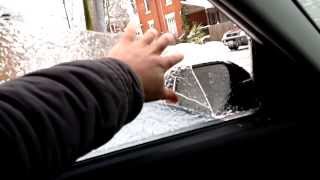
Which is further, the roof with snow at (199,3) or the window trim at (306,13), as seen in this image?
the roof with snow at (199,3)

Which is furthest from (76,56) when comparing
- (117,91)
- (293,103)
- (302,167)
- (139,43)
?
(302,167)

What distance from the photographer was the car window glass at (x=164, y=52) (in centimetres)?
166

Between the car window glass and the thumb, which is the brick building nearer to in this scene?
the car window glass

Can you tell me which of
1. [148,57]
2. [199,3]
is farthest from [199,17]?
[148,57]

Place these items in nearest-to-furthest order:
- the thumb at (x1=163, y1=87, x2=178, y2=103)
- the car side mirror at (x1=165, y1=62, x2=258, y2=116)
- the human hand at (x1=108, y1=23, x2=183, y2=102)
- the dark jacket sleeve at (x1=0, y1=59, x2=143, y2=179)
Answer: the dark jacket sleeve at (x1=0, y1=59, x2=143, y2=179) < the human hand at (x1=108, y1=23, x2=183, y2=102) < the thumb at (x1=163, y1=87, x2=178, y2=103) < the car side mirror at (x1=165, y1=62, x2=258, y2=116)

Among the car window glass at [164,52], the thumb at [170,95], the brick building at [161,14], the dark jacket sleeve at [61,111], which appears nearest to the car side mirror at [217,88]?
the car window glass at [164,52]

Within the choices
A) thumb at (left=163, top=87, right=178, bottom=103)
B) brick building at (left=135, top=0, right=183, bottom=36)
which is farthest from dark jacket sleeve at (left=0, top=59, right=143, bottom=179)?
brick building at (left=135, top=0, right=183, bottom=36)

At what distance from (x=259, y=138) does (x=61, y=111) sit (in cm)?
100

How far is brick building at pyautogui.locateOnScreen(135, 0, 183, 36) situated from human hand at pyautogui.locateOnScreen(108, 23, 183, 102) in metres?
0.25

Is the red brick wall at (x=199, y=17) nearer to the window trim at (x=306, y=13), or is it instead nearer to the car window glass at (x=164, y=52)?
the car window glass at (x=164, y=52)

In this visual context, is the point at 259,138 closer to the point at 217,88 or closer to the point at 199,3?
the point at 217,88

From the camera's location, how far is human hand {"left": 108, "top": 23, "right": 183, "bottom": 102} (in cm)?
134

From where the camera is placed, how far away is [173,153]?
1811 millimetres

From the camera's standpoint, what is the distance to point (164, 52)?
4.76 feet
